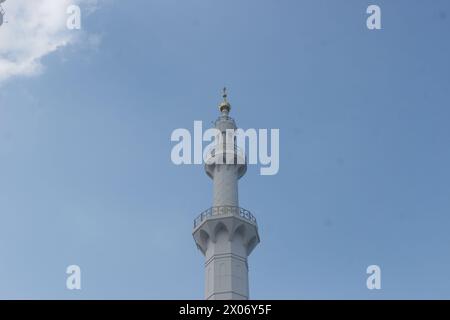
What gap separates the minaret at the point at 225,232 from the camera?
147 feet

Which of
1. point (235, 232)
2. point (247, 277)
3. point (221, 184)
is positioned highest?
point (221, 184)

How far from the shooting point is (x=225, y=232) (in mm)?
47062

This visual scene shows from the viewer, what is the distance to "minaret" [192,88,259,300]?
44.9 meters
